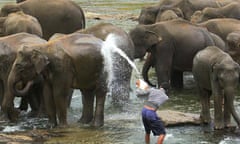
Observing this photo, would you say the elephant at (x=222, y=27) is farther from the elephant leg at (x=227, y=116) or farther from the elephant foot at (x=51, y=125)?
the elephant foot at (x=51, y=125)

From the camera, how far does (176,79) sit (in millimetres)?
15852

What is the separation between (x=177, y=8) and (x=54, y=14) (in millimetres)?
4148

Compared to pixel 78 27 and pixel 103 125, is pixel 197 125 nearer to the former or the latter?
pixel 103 125

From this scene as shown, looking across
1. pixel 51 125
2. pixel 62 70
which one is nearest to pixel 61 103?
pixel 51 125

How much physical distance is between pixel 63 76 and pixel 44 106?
1.16m

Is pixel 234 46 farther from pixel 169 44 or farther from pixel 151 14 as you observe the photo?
pixel 151 14

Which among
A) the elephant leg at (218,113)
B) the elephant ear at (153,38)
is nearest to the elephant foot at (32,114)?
the elephant leg at (218,113)

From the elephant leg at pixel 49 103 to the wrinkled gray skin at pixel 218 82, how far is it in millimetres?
2526

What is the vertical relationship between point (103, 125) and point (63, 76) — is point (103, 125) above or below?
below

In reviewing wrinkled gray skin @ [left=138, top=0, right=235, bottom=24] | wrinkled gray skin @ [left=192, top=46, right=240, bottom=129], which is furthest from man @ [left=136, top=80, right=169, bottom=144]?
wrinkled gray skin @ [left=138, top=0, right=235, bottom=24]

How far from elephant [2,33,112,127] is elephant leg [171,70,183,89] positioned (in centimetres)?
423

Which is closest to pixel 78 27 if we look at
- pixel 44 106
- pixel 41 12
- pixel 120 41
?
pixel 41 12

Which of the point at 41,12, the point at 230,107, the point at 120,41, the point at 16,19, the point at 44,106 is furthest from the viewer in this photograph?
the point at 41,12

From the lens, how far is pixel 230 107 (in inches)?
437
